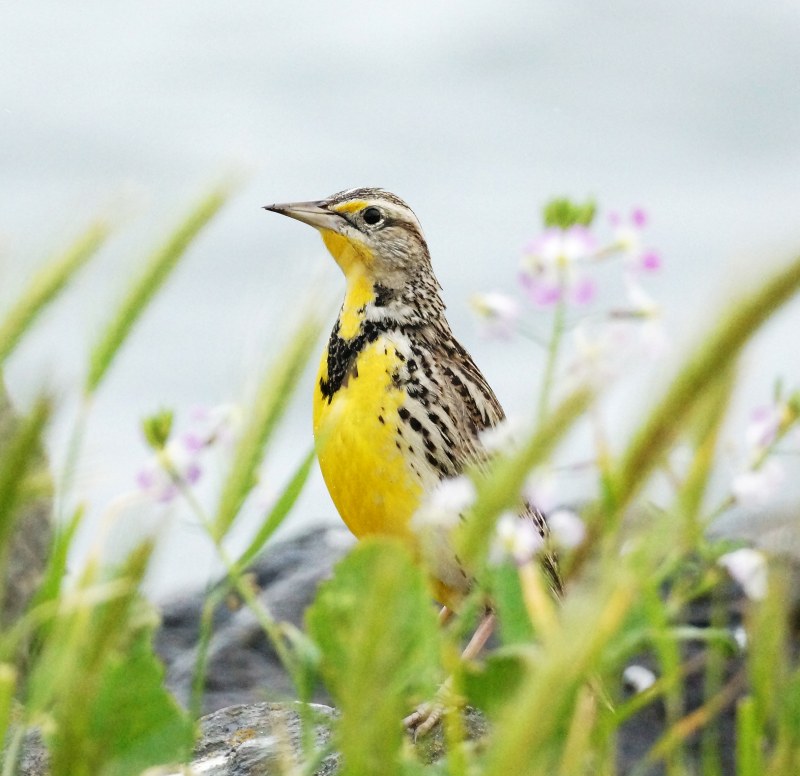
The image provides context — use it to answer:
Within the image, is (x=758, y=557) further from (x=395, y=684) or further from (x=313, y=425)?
(x=313, y=425)

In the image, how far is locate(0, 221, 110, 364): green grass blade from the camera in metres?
2.40

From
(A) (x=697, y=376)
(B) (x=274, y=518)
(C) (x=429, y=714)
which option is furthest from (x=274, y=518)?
(C) (x=429, y=714)

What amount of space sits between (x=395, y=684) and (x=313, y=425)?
2959mm

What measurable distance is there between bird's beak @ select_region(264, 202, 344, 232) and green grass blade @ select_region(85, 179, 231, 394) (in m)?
2.40

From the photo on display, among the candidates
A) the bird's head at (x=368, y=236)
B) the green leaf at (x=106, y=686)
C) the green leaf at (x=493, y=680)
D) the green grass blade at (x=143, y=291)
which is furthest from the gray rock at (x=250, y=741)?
the bird's head at (x=368, y=236)

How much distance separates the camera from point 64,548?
8.39ft

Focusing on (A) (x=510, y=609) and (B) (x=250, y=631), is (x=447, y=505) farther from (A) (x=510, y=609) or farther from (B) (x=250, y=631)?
(B) (x=250, y=631)

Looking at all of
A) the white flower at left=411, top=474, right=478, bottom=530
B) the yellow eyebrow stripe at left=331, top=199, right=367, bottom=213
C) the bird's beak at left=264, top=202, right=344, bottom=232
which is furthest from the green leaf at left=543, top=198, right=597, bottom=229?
the yellow eyebrow stripe at left=331, top=199, right=367, bottom=213

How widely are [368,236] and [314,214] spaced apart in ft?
0.89

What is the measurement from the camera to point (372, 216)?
18.5 ft

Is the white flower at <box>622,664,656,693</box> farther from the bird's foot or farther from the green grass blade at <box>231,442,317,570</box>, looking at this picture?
the green grass blade at <box>231,442,317,570</box>

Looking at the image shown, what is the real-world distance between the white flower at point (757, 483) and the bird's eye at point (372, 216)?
2644 mm

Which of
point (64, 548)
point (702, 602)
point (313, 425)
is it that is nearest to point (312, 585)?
point (702, 602)

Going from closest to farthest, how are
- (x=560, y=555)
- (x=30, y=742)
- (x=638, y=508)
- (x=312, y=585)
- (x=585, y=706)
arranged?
(x=638, y=508), (x=585, y=706), (x=30, y=742), (x=560, y=555), (x=312, y=585)
